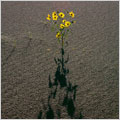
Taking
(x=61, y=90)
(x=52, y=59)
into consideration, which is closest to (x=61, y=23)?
(x=52, y=59)

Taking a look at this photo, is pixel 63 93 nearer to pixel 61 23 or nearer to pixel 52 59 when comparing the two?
pixel 52 59

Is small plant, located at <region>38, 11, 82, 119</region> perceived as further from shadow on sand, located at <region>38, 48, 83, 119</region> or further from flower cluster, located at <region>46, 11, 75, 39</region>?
flower cluster, located at <region>46, 11, 75, 39</region>

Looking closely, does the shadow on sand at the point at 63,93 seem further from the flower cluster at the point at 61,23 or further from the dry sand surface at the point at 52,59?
Answer: the flower cluster at the point at 61,23

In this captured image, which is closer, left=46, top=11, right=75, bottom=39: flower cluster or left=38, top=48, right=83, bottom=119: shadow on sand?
left=38, top=48, right=83, bottom=119: shadow on sand

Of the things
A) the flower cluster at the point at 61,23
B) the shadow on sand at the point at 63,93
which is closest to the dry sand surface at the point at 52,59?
the shadow on sand at the point at 63,93

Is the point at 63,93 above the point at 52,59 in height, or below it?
below

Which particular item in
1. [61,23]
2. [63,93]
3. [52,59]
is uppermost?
[61,23]

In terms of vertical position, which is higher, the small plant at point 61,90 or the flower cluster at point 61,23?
the flower cluster at point 61,23

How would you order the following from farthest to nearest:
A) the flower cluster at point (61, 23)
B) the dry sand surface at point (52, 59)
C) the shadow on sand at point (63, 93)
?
the flower cluster at point (61, 23) → the dry sand surface at point (52, 59) → the shadow on sand at point (63, 93)

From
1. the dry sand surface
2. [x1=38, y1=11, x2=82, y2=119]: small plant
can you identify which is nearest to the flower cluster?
the dry sand surface
